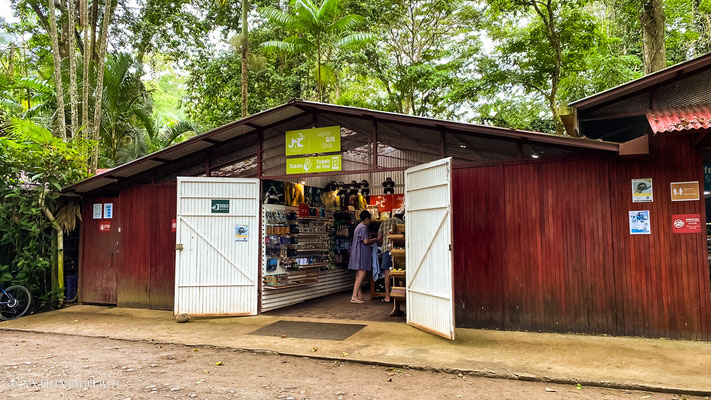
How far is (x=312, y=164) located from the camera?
25.6 ft

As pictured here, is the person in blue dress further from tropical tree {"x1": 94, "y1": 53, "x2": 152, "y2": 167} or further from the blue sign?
tropical tree {"x1": 94, "y1": 53, "x2": 152, "y2": 167}

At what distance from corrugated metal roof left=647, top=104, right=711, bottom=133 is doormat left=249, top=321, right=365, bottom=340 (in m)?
4.89

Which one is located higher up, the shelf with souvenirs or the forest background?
the forest background

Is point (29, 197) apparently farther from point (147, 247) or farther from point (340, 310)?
point (340, 310)

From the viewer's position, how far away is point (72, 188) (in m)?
9.00

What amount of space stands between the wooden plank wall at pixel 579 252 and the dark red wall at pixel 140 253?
223 inches

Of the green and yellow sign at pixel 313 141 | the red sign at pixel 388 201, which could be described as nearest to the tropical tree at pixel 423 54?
the red sign at pixel 388 201

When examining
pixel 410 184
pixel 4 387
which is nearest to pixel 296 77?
pixel 410 184

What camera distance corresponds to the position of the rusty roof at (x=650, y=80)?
19.2 ft

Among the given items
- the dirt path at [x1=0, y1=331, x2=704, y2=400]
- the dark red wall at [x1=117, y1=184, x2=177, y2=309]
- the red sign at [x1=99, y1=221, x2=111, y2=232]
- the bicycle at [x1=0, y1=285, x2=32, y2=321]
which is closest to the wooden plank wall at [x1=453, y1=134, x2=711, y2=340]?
the dirt path at [x1=0, y1=331, x2=704, y2=400]

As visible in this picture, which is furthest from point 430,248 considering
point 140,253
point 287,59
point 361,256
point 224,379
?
point 287,59

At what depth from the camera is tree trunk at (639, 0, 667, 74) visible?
951 centimetres

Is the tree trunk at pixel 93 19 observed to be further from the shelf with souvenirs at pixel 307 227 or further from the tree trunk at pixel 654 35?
the tree trunk at pixel 654 35

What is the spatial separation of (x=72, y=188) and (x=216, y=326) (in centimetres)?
450
